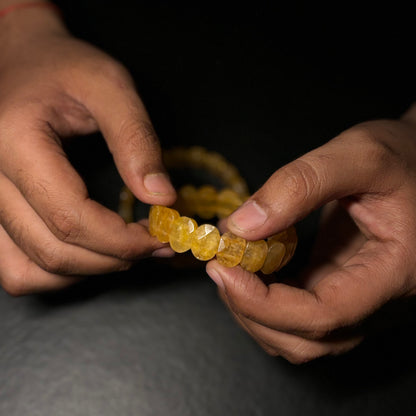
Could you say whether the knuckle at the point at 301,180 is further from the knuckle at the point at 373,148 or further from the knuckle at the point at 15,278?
the knuckle at the point at 15,278

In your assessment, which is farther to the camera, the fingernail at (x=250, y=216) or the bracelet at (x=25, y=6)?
the bracelet at (x=25, y=6)

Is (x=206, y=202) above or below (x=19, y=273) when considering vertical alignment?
above

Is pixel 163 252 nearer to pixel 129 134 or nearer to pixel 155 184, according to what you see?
pixel 155 184

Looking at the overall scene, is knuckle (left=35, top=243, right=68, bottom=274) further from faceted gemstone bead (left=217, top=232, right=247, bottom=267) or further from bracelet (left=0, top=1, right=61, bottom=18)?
bracelet (left=0, top=1, right=61, bottom=18)

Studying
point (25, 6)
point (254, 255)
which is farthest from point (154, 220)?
point (25, 6)

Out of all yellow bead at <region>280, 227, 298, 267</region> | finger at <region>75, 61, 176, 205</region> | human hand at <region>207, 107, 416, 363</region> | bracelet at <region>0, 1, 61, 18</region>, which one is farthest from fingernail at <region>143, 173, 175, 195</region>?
bracelet at <region>0, 1, 61, 18</region>

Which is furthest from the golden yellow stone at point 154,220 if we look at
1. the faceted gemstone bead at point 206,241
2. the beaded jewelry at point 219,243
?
the faceted gemstone bead at point 206,241
